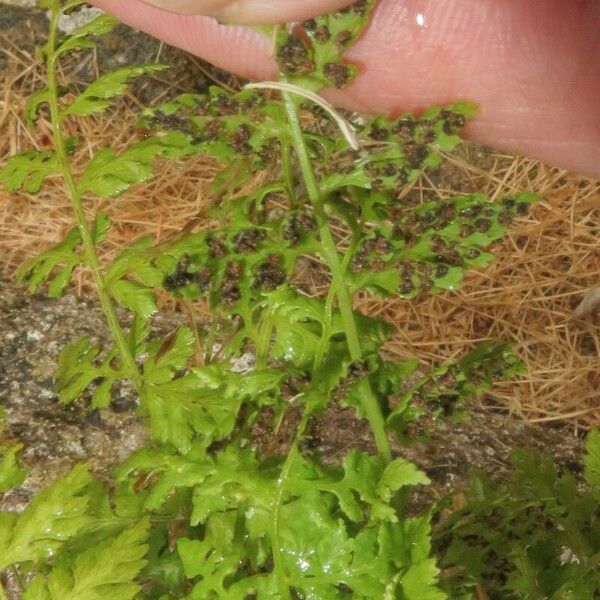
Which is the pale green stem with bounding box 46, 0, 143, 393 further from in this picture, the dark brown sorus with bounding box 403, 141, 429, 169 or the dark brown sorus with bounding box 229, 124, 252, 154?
the dark brown sorus with bounding box 403, 141, 429, 169

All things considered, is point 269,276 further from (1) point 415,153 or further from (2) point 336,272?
(1) point 415,153

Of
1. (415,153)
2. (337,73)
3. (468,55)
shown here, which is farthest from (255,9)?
(468,55)

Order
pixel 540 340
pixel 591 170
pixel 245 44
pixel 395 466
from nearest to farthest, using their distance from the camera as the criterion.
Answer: pixel 395 466
pixel 245 44
pixel 591 170
pixel 540 340

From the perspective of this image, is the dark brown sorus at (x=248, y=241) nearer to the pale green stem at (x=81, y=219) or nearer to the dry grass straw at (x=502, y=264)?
the pale green stem at (x=81, y=219)

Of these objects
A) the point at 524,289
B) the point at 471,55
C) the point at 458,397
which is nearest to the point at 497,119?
the point at 471,55

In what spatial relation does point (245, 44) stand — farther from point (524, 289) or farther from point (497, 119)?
point (524, 289)

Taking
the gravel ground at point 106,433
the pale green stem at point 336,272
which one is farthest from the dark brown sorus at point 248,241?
the gravel ground at point 106,433

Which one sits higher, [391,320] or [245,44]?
[245,44]
